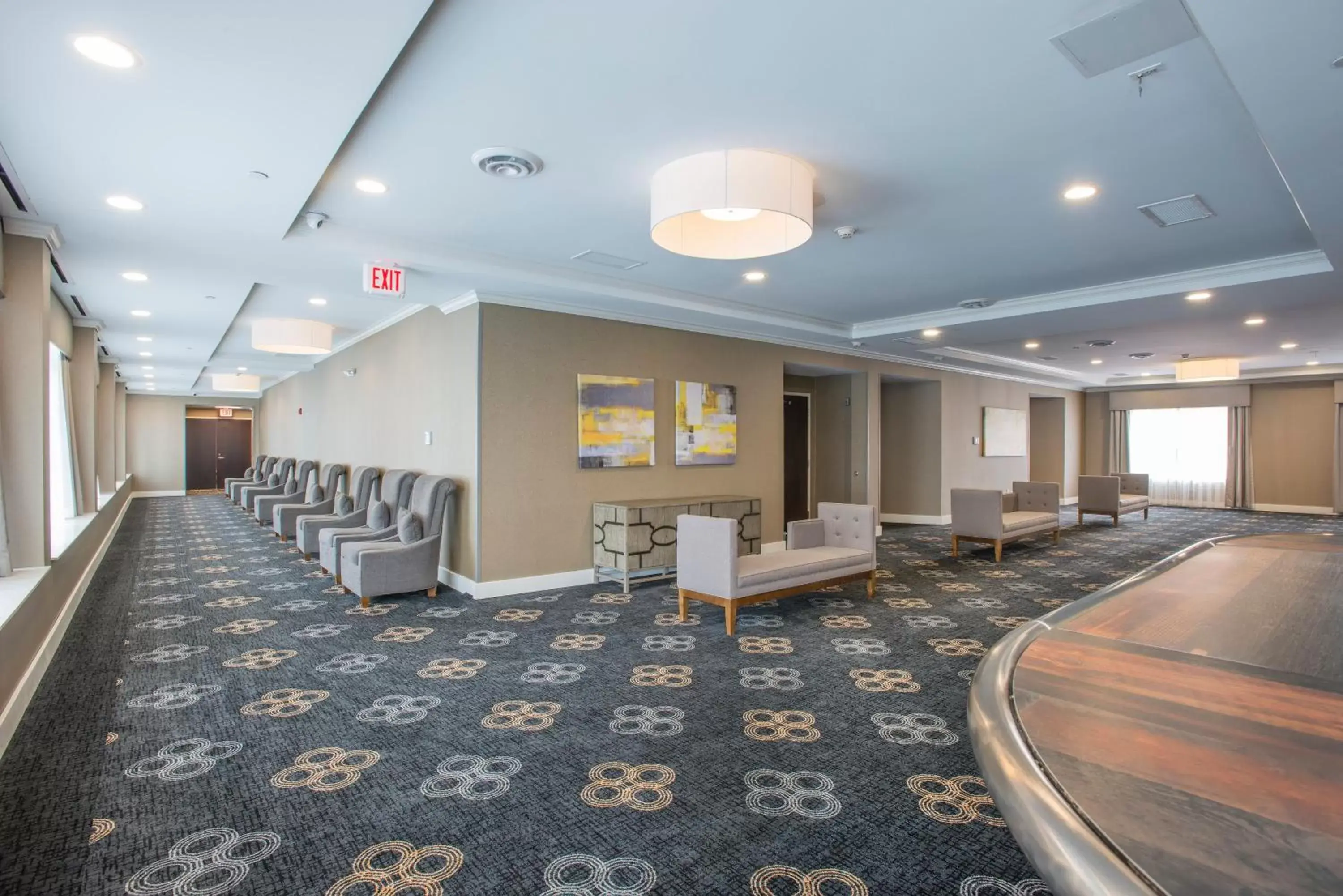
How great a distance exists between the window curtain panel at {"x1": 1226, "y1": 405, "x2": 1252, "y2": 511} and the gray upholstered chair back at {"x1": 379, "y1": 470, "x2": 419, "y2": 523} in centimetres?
1510

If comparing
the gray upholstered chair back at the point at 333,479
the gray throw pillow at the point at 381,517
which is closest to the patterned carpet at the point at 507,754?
the gray throw pillow at the point at 381,517

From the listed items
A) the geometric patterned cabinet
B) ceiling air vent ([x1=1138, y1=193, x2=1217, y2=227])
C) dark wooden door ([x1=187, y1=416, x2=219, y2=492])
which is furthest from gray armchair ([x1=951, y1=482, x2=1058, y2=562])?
dark wooden door ([x1=187, y1=416, x2=219, y2=492])

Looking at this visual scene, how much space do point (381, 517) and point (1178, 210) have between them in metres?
6.74

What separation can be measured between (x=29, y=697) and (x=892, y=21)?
5.06 meters

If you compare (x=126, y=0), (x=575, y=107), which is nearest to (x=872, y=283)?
(x=575, y=107)

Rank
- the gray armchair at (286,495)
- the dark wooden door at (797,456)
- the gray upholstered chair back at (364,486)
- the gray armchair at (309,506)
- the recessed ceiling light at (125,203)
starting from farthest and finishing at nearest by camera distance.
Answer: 1. the dark wooden door at (797,456)
2. the gray armchair at (286,495)
3. the gray armchair at (309,506)
4. the gray upholstered chair back at (364,486)
5. the recessed ceiling light at (125,203)

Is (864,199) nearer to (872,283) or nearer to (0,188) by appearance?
(872,283)

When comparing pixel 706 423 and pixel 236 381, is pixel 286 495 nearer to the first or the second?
pixel 236 381

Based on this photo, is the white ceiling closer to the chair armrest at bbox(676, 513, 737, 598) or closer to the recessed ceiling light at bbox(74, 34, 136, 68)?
the recessed ceiling light at bbox(74, 34, 136, 68)

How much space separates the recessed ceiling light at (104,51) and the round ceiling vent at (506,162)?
1356 mm

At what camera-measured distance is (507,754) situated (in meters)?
2.96

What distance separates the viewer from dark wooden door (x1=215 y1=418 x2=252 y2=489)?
1794cm

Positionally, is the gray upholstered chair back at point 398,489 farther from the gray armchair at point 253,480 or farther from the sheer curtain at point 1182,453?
the sheer curtain at point 1182,453

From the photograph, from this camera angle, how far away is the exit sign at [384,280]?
4.89 m
